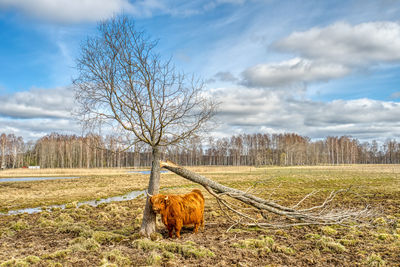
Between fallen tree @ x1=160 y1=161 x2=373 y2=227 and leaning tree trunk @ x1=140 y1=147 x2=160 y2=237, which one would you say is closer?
leaning tree trunk @ x1=140 y1=147 x2=160 y2=237

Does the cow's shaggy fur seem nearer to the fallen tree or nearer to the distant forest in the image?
the fallen tree

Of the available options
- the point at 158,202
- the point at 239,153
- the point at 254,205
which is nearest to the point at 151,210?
Answer: the point at 158,202

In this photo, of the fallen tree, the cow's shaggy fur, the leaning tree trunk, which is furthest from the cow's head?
the fallen tree

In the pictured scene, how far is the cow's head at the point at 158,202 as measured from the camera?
8.20 metres

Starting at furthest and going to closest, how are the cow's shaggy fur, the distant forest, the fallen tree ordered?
the distant forest → the fallen tree → the cow's shaggy fur

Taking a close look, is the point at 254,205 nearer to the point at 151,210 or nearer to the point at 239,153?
the point at 151,210

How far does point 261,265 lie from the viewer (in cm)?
645

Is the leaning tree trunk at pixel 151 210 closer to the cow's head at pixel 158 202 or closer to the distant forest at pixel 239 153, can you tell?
the cow's head at pixel 158 202

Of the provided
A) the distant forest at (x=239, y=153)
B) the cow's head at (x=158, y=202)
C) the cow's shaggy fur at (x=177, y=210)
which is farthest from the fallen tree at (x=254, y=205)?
the distant forest at (x=239, y=153)

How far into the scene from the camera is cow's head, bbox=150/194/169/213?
26.9 feet

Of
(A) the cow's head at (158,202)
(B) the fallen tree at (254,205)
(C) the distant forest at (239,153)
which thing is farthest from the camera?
(C) the distant forest at (239,153)

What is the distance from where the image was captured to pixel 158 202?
27.1 ft

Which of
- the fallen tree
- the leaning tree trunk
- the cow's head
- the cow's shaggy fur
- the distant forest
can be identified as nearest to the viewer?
the cow's head

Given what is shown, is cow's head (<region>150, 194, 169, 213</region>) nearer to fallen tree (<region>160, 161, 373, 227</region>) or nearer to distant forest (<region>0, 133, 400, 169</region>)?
fallen tree (<region>160, 161, 373, 227</region>)
